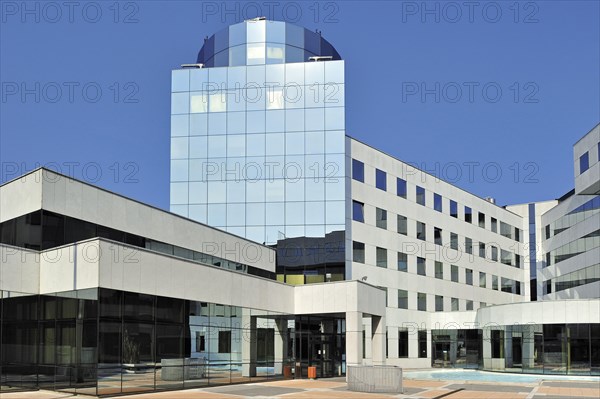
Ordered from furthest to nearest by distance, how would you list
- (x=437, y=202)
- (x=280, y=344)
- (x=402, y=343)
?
(x=437, y=202), (x=402, y=343), (x=280, y=344)

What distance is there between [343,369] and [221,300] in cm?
1289

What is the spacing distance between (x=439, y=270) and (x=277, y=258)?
23514 mm

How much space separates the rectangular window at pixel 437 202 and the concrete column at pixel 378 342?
2627cm

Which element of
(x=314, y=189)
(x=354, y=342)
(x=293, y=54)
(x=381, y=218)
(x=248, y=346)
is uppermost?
(x=293, y=54)

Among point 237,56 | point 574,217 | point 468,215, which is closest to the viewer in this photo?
point 237,56

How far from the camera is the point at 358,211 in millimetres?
56344

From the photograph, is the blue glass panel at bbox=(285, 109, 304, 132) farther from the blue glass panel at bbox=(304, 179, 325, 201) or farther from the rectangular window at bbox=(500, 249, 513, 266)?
the rectangular window at bbox=(500, 249, 513, 266)

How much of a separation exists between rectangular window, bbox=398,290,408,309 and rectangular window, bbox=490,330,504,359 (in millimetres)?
7584

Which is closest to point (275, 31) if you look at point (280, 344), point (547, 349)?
point (280, 344)

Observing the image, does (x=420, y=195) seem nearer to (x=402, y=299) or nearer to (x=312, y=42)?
(x=402, y=299)

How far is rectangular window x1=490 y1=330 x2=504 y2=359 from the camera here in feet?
196

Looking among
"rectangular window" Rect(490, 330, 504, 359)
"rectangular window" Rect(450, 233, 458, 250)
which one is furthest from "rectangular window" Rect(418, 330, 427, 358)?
"rectangular window" Rect(450, 233, 458, 250)

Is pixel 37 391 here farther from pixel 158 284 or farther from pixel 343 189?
pixel 343 189

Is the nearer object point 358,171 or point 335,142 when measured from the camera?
point 335,142
